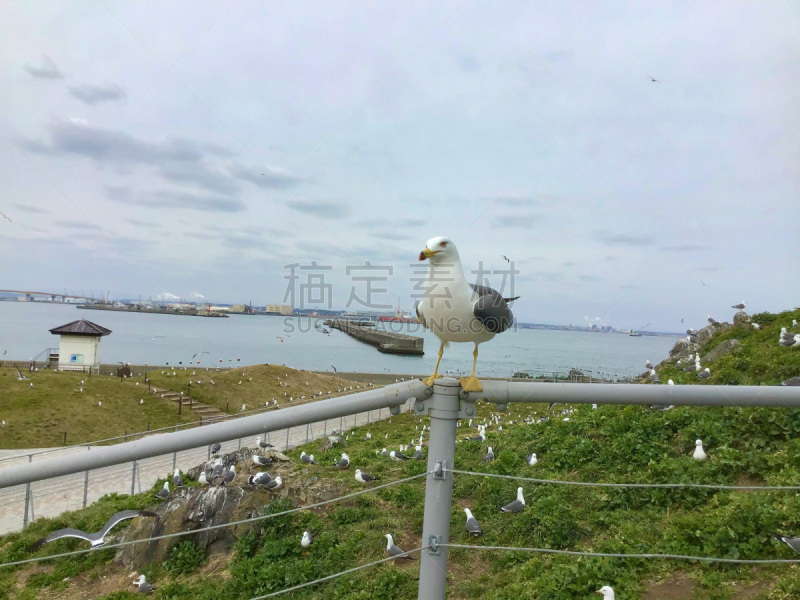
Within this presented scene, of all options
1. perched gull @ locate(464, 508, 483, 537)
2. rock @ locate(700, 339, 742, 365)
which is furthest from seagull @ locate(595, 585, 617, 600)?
rock @ locate(700, 339, 742, 365)

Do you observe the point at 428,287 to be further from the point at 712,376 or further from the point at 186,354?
the point at 186,354

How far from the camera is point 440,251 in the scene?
11.8ft

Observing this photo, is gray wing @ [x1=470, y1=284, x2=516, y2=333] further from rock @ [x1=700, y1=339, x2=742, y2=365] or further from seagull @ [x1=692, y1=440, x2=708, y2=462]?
rock @ [x1=700, y1=339, x2=742, y2=365]

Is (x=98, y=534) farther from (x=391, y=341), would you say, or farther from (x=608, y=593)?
(x=391, y=341)

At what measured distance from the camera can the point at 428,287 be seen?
141 inches

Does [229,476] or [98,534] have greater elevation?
[229,476]

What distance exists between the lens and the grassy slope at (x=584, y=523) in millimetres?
4383

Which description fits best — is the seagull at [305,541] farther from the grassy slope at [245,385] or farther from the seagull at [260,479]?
the grassy slope at [245,385]

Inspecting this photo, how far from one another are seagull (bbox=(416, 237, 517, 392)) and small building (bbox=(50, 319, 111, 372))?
2998cm

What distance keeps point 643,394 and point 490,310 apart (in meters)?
1.46

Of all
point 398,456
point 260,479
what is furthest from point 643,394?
point 398,456

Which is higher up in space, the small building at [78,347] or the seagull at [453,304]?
the seagull at [453,304]

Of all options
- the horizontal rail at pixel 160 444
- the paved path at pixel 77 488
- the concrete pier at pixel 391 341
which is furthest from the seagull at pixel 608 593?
the concrete pier at pixel 391 341

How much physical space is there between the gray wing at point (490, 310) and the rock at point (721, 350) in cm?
866
